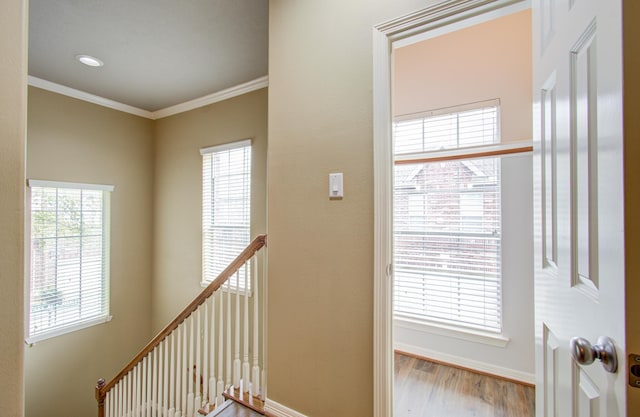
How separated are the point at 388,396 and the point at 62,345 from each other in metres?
3.59

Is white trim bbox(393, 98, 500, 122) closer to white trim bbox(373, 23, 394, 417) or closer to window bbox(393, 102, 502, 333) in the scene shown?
window bbox(393, 102, 502, 333)

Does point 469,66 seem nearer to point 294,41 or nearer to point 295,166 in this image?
point 294,41

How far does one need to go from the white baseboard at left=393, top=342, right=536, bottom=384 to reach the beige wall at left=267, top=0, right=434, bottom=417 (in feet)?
3.29

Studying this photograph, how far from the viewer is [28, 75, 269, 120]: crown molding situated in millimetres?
2965

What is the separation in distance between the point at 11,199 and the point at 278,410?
59.8 inches

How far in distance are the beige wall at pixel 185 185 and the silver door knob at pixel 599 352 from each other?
8.82 feet

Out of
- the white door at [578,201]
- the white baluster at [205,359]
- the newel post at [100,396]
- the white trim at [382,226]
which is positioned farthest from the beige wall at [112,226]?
the white door at [578,201]

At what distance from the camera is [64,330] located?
10.1ft

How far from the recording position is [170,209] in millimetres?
3727

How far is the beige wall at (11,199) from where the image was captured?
2.17ft

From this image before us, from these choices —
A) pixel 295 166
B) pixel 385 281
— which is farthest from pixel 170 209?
pixel 385 281

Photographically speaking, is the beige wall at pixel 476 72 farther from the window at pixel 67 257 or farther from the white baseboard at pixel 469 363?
the window at pixel 67 257

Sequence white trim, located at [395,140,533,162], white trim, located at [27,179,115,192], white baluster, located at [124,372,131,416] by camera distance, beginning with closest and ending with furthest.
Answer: white trim, located at [395,140,533,162] → white baluster, located at [124,372,131,416] → white trim, located at [27,179,115,192]

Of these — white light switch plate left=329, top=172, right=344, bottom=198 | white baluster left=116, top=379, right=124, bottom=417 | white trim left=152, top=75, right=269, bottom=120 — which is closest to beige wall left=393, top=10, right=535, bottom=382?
white light switch plate left=329, top=172, right=344, bottom=198
